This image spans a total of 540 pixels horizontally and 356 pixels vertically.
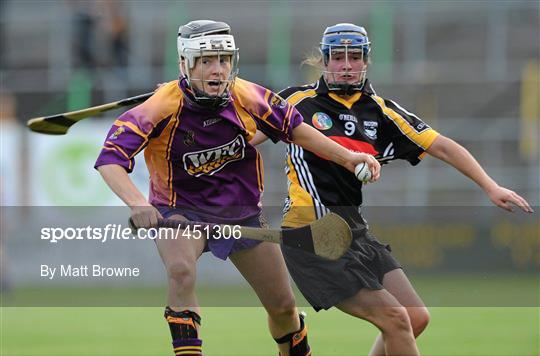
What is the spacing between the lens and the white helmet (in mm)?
5363

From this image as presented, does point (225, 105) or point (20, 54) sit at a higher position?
point (225, 105)

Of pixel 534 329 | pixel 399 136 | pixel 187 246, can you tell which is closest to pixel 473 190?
pixel 534 329

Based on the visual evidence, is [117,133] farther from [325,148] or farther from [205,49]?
[325,148]

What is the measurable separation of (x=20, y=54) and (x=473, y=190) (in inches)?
302

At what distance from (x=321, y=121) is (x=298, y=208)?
1.58ft

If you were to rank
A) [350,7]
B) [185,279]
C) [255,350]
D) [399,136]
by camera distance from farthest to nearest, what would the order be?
[350,7], [255,350], [399,136], [185,279]

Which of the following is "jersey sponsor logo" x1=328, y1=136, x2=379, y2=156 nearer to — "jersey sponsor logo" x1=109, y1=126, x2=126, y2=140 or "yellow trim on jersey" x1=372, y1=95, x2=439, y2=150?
"yellow trim on jersey" x1=372, y1=95, x2=439, y2=150

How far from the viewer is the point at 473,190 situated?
1488cm

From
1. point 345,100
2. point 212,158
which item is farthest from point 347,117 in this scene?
point 212,158

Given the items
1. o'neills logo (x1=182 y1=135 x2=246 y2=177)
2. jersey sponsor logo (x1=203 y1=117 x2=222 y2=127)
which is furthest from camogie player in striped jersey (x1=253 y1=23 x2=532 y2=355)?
jersey sponsor logo (x1=203 y1=117 x2=222 y2=127)

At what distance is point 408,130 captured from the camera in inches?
237

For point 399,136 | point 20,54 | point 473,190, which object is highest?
point 399,136

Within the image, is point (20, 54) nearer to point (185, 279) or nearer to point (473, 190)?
point (473, 190)

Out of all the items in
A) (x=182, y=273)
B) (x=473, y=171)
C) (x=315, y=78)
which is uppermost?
(x=473, y=171)
